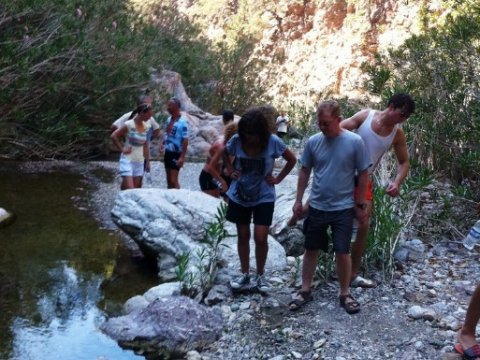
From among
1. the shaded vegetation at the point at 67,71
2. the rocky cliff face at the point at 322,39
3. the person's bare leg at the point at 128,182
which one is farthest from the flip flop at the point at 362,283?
the rocky cliff face at the point at 322,39

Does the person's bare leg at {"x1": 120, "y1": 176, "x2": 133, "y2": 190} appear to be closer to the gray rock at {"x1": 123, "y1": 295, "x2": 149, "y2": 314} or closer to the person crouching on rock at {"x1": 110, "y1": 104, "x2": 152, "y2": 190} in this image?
the person crouching on rock at {"x1": 110, "y1": 104, "x2": 152, "y2": 190}

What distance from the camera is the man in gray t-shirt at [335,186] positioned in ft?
14.0

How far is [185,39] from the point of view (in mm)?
22125

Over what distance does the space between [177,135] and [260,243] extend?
3.14 metres

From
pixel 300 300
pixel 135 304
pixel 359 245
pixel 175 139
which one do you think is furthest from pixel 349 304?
pixel 175 139

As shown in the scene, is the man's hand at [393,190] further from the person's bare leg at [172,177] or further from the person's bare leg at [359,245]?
the person's bare leg at [172,177]

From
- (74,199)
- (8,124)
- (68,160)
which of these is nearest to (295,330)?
(74,199)

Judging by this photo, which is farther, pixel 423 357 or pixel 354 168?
pixel 354 168

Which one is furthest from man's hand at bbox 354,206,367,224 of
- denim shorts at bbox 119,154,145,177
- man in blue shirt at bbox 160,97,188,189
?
man in blue shirt at bbox 160,97,188,189

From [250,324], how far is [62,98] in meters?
9.72

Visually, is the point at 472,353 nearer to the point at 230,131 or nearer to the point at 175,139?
the point at 230,131

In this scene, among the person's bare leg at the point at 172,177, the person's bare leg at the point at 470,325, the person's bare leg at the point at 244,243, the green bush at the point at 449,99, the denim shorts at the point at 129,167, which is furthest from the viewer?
the person's bare leg at the point at 172,177

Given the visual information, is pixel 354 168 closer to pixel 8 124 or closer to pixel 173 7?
pixel 8 124

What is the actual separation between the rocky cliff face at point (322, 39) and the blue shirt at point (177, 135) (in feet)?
52.3
